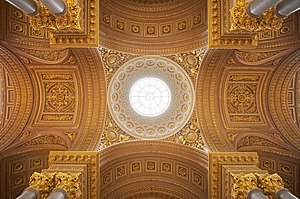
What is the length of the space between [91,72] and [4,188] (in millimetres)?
6197

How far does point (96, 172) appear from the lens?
13.0 meters

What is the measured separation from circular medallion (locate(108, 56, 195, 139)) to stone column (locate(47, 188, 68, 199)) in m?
5.09

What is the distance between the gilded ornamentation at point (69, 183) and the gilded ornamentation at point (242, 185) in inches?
206

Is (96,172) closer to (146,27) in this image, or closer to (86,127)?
(86,127)

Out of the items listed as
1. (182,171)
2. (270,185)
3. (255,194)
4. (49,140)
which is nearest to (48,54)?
(49,140)

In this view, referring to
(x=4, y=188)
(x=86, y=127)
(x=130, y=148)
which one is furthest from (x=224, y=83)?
(x=4, y=188)

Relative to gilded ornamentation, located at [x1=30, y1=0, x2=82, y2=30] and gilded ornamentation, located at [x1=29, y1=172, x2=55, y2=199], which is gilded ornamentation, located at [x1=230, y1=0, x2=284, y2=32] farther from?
gilded ornamentation, located at [x1=29, y1=172, x2=55, y2=199]

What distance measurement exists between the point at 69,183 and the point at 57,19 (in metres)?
5.44

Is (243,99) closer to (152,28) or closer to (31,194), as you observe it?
(152,28)

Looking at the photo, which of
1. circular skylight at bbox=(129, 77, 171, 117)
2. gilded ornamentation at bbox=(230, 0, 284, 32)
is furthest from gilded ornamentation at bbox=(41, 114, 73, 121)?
gilded ornamentation at bbox=(230, 0, 284, 32)

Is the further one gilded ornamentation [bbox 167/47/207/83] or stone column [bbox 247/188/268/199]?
gilded ornamentation [bbox 167/47/207/83]

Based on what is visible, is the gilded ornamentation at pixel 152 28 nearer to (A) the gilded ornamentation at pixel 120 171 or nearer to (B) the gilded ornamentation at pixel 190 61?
(B) the gilded ornamentation at pixel 190 61

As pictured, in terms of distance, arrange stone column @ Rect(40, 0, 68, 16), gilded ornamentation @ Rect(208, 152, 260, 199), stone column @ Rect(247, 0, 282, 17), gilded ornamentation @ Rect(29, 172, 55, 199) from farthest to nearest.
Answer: gilded ornamentation @ Rect(208, 152, 260, 199) → gilded ornamentation @ Rect(29, 172, 55, 199) → stone column @ Rect(40, 0, 68, 16) → stone column @ Rect(247, 0, 282, 17)

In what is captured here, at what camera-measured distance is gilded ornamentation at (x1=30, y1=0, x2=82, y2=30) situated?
10945mm
